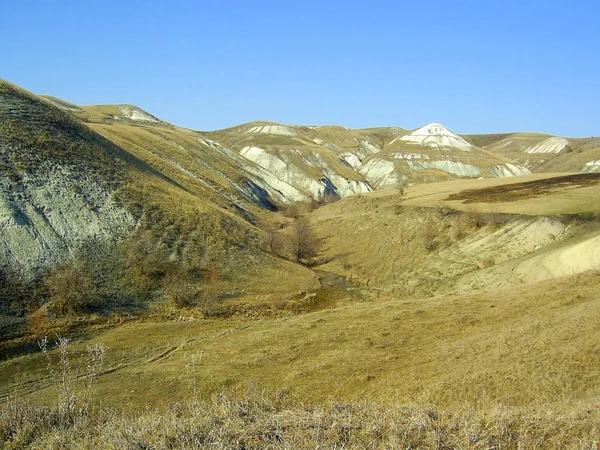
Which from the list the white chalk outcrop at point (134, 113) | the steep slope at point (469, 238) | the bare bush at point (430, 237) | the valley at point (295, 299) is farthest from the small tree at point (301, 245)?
the white chalk outcrop at point (134, 113)

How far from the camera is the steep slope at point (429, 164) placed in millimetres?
121812

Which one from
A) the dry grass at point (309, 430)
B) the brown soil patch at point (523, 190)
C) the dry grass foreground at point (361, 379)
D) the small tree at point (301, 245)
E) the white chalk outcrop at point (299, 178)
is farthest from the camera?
the white chalk outcrop at point (299, 178)

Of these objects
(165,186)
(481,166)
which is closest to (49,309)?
(165,186)

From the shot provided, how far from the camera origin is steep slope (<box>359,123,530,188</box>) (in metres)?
122

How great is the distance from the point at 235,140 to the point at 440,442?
142 metres

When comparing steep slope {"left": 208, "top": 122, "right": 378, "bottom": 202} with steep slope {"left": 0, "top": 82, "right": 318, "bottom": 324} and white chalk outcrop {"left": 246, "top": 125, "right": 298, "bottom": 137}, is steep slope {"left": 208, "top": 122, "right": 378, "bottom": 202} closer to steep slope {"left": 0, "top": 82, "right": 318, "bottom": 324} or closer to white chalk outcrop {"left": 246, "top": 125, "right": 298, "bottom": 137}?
white chalk outcrop {"left": 246, "top": 125, "right": 298, "bottom": 137}

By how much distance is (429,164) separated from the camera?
128 m

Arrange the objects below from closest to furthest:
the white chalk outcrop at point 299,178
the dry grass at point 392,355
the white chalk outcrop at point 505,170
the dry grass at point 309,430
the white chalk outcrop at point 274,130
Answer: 1. the dry grass at point 309,430
2. the dry grass at point 392,355
3. the white chalk outcrop at point 299,178
4. the white chalk outcrop at point 505,170
5. the white chalk outcrop at point 274,130

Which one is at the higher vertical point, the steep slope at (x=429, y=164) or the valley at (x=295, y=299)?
the steep slope at (x=429, y=164)

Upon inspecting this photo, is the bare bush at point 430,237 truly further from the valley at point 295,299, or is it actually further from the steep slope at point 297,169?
the steep slope at point 297,169

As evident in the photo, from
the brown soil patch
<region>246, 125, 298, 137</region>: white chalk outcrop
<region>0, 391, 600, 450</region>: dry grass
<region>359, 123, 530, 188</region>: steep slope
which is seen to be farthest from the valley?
<region>246, 125, 298, 137</region>: white chalk outcrop

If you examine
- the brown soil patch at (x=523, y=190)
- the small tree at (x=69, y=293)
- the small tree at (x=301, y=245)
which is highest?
the brown soil patch at (x=523, y=190)

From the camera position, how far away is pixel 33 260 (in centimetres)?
3228

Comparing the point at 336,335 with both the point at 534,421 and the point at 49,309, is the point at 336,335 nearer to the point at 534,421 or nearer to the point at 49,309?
the point at 534,421
